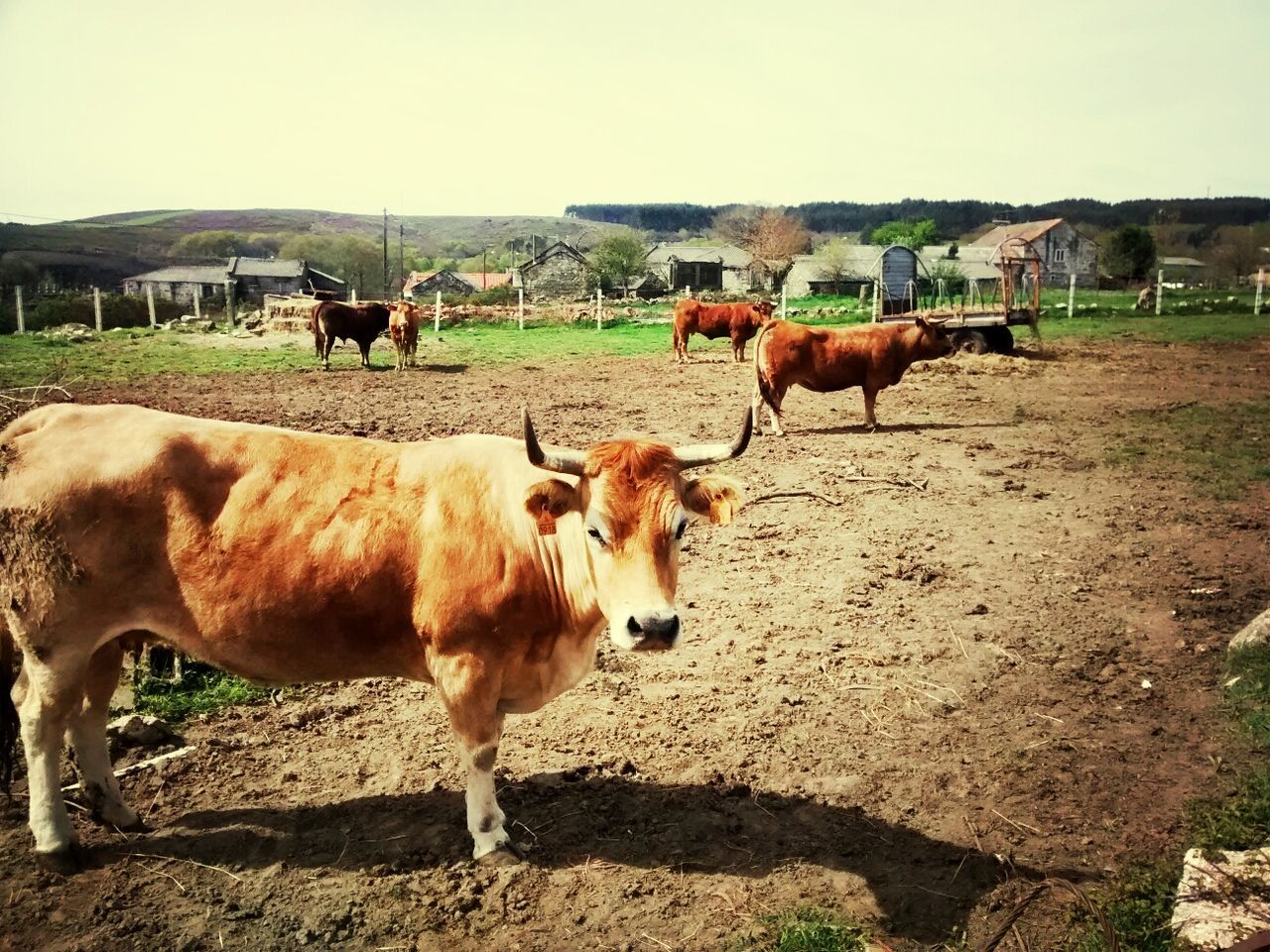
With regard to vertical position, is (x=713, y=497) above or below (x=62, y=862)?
above

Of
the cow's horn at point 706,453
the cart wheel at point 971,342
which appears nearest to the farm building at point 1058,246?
the cart wheel at point 971,342

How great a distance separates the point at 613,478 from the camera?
3420 millimetres

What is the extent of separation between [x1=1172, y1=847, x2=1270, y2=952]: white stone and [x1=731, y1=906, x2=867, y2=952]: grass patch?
1.17 m

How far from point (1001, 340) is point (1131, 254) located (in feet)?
99.8

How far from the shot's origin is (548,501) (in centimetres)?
352

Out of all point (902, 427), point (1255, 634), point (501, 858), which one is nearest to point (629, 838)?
point (501, 858)

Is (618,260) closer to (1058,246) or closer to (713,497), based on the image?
(1058,246)

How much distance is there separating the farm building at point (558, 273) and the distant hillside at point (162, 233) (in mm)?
7890

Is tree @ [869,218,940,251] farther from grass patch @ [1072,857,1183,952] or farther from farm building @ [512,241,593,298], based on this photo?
grass patch @ [1072,857,1183,952]

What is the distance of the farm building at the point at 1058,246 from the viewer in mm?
62188

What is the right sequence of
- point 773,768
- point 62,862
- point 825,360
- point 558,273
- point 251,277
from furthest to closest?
point 558,273 < point 251,277 < point 825,360 < point 773,768 < point 62,862

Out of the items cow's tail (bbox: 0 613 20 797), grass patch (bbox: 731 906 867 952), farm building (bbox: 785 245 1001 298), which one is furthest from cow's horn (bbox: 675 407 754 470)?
farm building (bbox: 785 245 1001 298)

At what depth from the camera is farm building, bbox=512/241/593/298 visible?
66062 millimetres

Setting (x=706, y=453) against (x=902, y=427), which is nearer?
(x=706, y=453)
